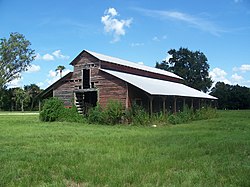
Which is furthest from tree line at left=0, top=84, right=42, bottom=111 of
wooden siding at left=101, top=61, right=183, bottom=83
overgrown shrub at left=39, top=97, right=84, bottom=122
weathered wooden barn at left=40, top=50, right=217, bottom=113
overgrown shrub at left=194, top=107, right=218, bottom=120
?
overgrown shrub at left=194, top=107, right=218, bottom=120

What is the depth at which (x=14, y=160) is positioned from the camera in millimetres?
8984

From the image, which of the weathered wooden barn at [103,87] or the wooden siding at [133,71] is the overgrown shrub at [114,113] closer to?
the weathered wooden barn at [103,87]

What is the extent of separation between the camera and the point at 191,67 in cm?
8188

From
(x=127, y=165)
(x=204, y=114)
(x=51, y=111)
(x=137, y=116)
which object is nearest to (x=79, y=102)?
(x=51, y=111)

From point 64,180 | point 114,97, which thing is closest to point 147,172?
point 64,180

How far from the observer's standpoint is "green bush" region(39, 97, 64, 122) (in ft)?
98.0

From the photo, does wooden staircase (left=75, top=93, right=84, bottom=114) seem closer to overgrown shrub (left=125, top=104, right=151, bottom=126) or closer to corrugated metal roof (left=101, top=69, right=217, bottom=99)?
corrugated metal roof (left=101, top=69, right=217, bottom=99)

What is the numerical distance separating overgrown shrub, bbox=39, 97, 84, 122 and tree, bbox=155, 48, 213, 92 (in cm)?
5350

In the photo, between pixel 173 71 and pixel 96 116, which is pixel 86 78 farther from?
pixel 173 71

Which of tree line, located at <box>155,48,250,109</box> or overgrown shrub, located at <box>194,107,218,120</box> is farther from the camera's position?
tree line, located at <box>155,48,250,109</box>

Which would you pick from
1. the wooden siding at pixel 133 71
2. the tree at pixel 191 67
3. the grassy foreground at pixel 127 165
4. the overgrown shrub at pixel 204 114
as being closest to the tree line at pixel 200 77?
the tree at pixel 191 67

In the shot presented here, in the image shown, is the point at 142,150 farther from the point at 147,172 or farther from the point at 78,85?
the point at 78,85

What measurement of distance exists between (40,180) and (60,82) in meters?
26.5

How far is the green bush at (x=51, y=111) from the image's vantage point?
98.0 feet
